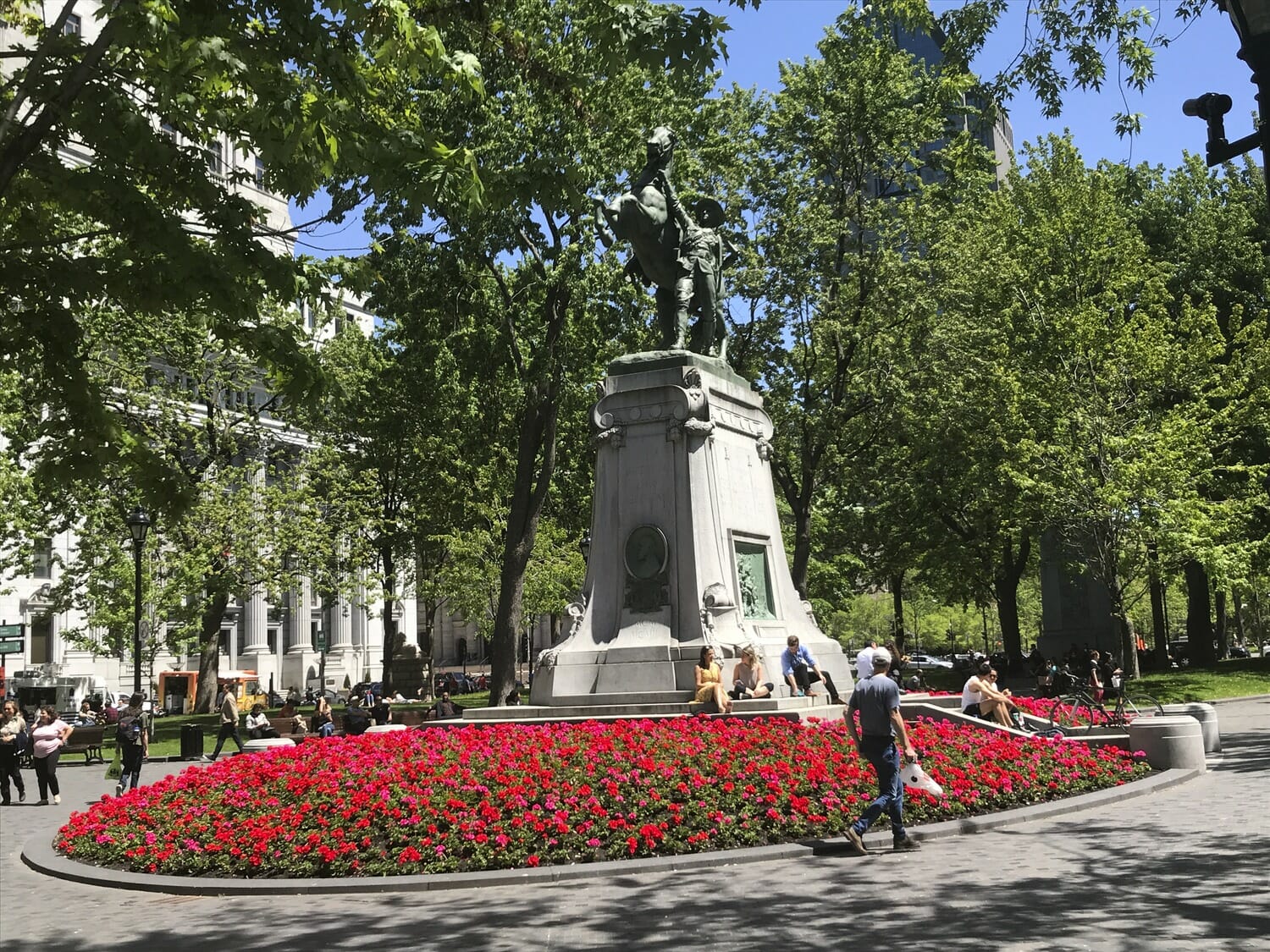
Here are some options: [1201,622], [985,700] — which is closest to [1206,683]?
[1201,622]

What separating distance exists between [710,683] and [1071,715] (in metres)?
6.86

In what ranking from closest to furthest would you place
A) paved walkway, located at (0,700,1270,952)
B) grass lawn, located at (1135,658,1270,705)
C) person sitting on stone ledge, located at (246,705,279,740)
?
paved walkway, located at (0,700,1270,952)
person sitting on stone ledge, located at (246,705,279,740)
grass lawn, located at (1135,658,1270,705)

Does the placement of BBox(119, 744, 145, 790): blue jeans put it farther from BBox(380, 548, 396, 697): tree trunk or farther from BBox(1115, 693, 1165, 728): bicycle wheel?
BBox(380, 548, 396, 697): tree trunk

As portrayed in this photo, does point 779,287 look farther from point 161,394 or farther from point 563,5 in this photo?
point 161,394

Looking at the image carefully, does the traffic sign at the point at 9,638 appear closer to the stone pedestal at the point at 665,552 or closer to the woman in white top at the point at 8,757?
the woman in white top at the point at 8,757

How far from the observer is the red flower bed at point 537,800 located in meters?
10.1

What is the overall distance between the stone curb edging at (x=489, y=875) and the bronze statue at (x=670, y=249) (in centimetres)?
914

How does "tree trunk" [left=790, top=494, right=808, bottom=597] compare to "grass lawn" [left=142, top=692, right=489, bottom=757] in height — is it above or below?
above

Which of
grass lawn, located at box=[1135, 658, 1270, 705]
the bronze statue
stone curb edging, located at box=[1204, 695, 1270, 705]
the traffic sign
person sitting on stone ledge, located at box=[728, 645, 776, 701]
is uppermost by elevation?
the bronze statue

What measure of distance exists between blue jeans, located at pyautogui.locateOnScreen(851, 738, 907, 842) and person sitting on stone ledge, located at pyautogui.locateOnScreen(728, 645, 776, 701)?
16.3 ft

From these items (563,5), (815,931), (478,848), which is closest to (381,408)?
(563,5)

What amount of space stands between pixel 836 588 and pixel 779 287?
14630mm

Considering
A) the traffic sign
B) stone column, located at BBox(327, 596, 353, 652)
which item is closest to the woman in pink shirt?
the traffic sign

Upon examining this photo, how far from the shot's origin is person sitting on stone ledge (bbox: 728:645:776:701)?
49.1 feet
